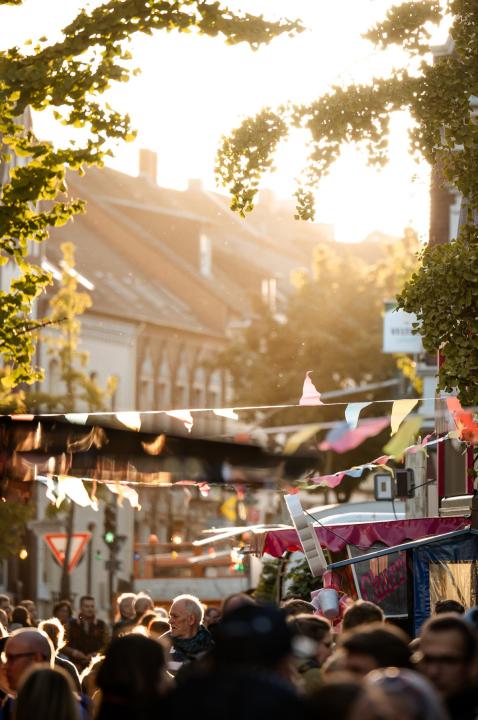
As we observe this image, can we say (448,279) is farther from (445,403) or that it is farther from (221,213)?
(221,213)

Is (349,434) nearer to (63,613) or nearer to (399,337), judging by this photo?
(63,613)

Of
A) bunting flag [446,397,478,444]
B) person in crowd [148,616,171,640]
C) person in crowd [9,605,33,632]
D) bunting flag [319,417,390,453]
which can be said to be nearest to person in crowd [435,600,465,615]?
bunting flag [319,417,390,453]

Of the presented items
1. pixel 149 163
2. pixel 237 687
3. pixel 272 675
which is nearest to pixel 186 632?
pixel 272 675

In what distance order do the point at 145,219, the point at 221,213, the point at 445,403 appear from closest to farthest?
the point at 445,403
the point at 145,219
the point at 221,213

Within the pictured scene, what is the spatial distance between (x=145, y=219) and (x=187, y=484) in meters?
64.0

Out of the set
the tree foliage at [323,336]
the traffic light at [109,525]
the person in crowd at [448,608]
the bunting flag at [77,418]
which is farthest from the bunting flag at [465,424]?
the tree foliage at [323,336]

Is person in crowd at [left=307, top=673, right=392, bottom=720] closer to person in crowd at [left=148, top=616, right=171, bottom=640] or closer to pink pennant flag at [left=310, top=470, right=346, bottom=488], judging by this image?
person in crowd at [left=148, top=616, right=171, bottom=640]

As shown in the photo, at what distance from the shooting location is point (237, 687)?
5141 mm

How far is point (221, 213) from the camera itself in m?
92.1

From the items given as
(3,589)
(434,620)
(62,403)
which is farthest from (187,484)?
(3,589)

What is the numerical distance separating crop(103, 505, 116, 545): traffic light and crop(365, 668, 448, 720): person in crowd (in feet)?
150

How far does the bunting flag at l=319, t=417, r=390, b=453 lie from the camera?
A: 13547mm

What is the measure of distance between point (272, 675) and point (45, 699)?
5.19ft

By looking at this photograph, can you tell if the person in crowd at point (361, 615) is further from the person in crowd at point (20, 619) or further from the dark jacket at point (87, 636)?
the dark jacket at point (87, 636)
